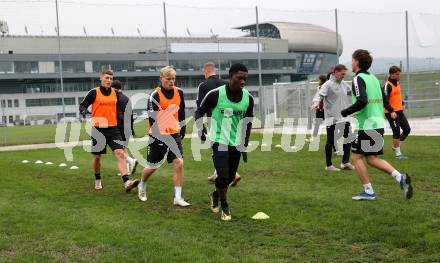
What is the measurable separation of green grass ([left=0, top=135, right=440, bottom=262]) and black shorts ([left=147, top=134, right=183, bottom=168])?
2.10 feet

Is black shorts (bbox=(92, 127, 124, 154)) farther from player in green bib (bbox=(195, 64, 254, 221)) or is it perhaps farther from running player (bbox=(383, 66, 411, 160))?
running player (bbox=(383, 66, 411, 160))

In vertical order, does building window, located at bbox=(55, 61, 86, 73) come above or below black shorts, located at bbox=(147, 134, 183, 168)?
above

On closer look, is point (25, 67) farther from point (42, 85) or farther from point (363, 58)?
point (363, 58)

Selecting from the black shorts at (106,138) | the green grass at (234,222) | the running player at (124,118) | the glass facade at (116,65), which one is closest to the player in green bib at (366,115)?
the green grass at (234,222)

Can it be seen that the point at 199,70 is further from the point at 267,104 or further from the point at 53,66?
the point at 267,104

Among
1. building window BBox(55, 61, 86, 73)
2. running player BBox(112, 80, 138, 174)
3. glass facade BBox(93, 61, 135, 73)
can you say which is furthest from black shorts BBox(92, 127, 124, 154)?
glass facade BBox(93, 61, 135, 73)

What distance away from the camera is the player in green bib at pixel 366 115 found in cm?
709

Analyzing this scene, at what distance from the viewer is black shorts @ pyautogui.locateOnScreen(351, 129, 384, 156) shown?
23.5 ft

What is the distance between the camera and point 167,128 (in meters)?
7.62

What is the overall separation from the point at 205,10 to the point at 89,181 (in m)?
17.4

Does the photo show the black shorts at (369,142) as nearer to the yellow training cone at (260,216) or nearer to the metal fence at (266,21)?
the yellow training cone at (260,216)

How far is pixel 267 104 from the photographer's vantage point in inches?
1094

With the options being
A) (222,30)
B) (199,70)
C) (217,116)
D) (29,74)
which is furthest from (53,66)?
(217,116)

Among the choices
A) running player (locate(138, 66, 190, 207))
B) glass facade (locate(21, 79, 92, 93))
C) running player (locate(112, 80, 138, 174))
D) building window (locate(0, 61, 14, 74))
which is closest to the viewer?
running player (locate(138, 66, 190, 207))
